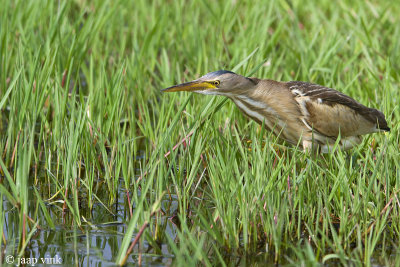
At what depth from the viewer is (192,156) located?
11.2 ft

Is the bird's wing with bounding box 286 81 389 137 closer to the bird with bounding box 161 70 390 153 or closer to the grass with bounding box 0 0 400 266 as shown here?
the bird with bounding box 161 70 390 153

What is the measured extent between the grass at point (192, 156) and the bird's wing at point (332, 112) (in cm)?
12

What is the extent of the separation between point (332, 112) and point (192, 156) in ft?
2.64

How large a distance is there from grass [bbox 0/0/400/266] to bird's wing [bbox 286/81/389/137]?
0.12 meters

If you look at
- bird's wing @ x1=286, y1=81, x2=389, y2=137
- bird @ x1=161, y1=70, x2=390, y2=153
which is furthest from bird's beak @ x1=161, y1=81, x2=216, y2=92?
bird's wing @ x1=286, y1=81, x2=389, y2=137

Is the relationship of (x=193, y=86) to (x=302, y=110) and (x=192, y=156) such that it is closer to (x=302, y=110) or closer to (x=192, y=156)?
(x=192, y=156)

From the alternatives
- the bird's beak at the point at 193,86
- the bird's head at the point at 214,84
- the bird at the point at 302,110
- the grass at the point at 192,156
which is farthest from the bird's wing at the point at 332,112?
the bird's beak at the point at 193,86

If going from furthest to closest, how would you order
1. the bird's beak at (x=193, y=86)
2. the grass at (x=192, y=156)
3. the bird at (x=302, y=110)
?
the bird at (x=302, y=110), the bird's beak at (x=193, y=86), the grass at (x=192, y=156)

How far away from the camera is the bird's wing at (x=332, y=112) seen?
141 inches

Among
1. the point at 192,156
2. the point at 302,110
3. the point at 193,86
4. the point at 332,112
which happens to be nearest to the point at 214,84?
the point at 193,86

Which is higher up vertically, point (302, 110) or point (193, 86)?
point (193, 86)

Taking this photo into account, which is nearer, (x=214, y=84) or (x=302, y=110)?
(x=214, y=84)

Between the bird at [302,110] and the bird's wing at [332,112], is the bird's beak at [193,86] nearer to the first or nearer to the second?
the bird at [302,110]

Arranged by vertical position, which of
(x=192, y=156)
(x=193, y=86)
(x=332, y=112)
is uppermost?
(x=193, y=86)
